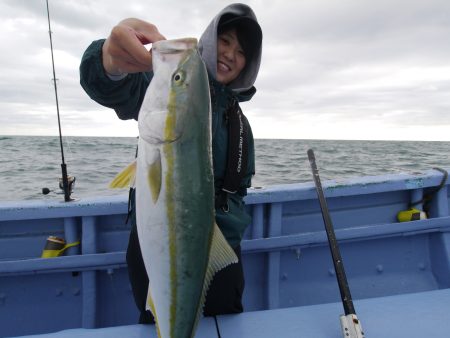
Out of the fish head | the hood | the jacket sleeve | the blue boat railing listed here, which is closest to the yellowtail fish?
the fish head

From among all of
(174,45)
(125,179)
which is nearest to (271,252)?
(125,179)

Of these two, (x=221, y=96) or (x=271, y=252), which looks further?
(x=271, y=252)

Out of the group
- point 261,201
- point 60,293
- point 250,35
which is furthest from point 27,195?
point 250,35

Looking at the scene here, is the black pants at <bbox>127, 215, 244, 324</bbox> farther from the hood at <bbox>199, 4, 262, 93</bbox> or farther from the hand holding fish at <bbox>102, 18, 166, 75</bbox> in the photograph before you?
the hood at <bbox>199, 4, 262, 93</bbox>

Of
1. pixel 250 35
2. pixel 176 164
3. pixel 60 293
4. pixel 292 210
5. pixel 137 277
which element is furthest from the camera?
pixel 292 210

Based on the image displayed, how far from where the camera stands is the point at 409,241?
3959 millimetres

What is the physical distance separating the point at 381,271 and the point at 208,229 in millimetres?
3062

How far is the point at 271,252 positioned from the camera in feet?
11.9

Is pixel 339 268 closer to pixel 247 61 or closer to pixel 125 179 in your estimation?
pixel 125 179

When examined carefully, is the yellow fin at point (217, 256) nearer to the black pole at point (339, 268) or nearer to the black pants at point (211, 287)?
the black pants at point (211, 287)

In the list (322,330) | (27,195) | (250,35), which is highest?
(250,35)

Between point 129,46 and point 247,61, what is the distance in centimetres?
134

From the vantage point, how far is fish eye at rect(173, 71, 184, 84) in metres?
1.71

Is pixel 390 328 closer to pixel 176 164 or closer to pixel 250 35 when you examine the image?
pixel 176 164
